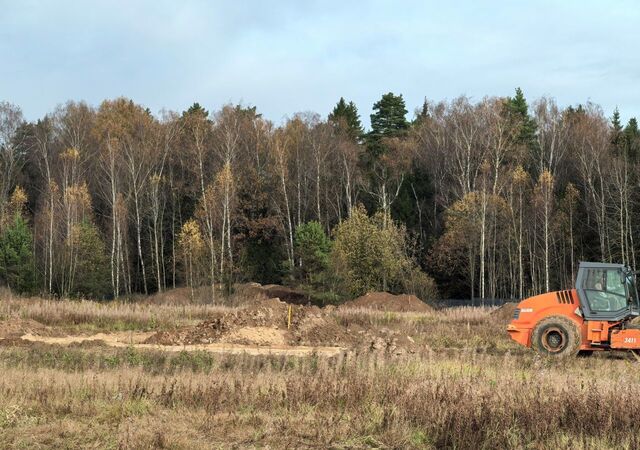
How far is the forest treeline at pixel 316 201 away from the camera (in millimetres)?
48812

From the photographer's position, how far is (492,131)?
53.6 metres

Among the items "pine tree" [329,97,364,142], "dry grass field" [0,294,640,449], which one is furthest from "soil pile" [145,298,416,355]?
"pine tree" [329,97,364,142]

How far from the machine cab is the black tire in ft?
1.73

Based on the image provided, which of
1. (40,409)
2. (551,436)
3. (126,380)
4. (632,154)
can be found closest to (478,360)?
(551,436)

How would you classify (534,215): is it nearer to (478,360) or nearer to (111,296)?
(111,296)

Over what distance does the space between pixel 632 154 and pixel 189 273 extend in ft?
116

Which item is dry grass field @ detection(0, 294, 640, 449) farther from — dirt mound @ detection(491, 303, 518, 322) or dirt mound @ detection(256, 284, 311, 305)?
dirt mound @ detection(256, 284, 311, 305)

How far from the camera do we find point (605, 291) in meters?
16.6

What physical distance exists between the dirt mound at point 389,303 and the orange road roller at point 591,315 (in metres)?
22.4

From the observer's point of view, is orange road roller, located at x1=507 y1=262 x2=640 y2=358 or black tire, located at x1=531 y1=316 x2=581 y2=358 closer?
orange road roller, located at x1=507 y1=262 x2=640 y2=358

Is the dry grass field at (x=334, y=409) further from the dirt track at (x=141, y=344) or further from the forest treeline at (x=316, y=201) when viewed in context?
the forest treeline at (x=316, y=201)

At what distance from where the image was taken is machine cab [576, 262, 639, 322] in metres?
16.5

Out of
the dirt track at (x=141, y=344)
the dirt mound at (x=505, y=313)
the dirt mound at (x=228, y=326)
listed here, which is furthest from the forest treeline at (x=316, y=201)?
the dirt track at (x=141, y=344)

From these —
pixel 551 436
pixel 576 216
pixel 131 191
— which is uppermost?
pixel 131 191
